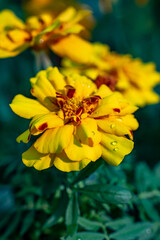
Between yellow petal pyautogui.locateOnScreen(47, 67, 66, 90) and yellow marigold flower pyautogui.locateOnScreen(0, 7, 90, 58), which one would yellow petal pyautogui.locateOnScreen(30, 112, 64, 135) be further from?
yellow marigold flower pyautogui.locateOnScreen(0, 7, 90, 58)

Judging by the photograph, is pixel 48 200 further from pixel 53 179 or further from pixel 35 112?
pixel 35 112

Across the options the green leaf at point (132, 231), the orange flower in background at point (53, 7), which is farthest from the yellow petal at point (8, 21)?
the orange flower in background at point (53, 7)

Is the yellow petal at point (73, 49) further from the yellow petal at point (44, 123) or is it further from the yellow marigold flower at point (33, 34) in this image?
the yellow petal at point (44, 123)

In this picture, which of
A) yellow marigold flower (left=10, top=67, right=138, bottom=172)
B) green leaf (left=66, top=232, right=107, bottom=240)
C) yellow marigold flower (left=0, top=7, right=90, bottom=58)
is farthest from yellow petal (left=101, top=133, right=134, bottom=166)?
yellow marigold flower (left=0, top=7, right=90, bottom=58)

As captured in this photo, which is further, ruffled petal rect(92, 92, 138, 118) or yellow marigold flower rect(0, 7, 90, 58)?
yellow marigold flower rect(0, 7, 90, 58)

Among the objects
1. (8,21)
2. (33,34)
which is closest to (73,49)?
(33,34)

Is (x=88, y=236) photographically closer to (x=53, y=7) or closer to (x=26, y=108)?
(x=26, y=108)
